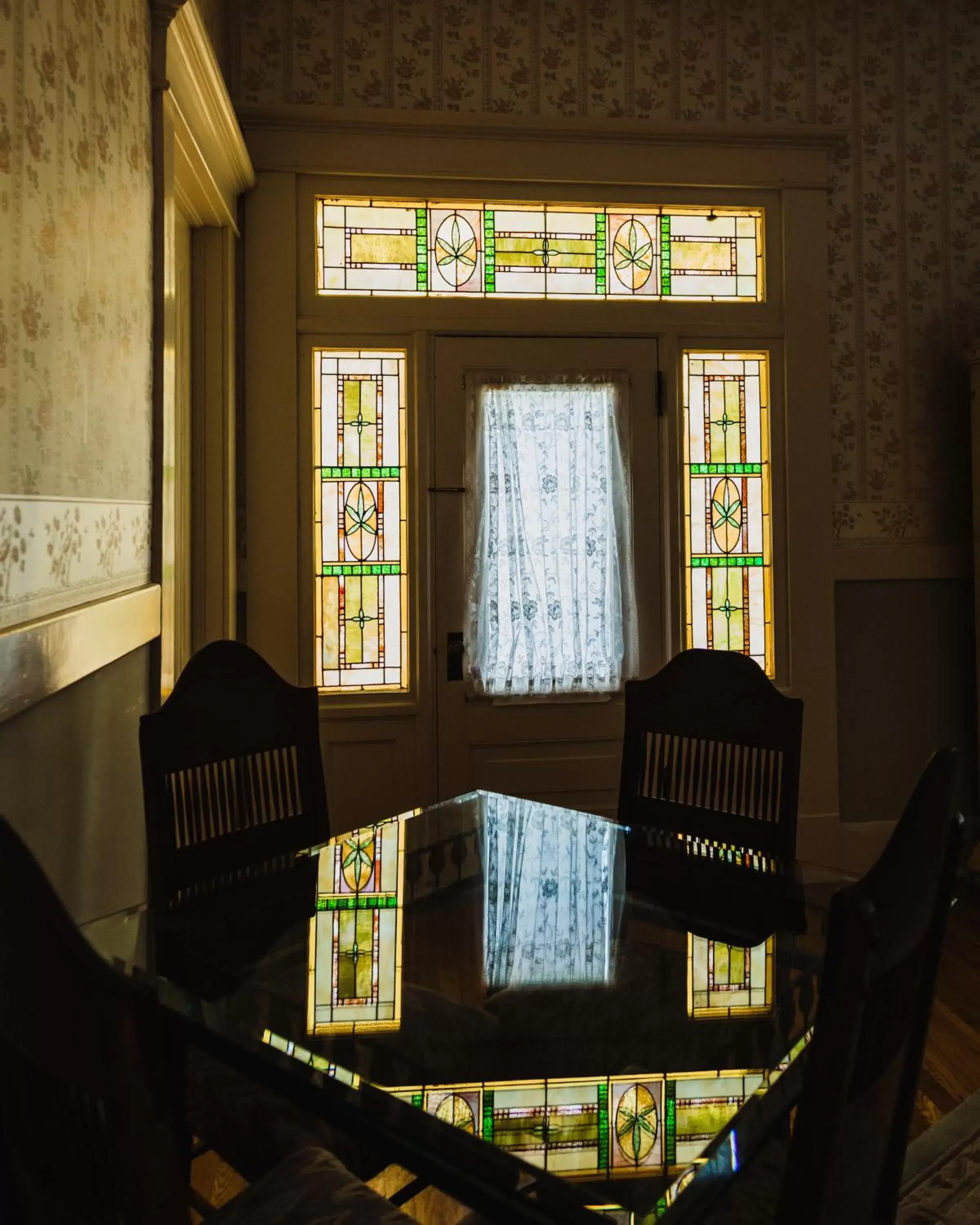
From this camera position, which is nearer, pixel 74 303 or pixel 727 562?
pixel 74 303

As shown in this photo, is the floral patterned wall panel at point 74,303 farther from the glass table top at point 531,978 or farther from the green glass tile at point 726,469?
the green glass tile at point 726,469

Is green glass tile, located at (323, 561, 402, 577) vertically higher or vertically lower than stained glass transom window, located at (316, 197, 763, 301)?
lower

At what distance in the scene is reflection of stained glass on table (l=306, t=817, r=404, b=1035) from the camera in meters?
1.25

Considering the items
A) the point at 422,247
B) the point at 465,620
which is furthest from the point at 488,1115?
the point at 422,247

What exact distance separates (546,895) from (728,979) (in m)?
0.43

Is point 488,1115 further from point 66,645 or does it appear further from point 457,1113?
point 66,645

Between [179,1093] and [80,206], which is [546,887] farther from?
[80,206]

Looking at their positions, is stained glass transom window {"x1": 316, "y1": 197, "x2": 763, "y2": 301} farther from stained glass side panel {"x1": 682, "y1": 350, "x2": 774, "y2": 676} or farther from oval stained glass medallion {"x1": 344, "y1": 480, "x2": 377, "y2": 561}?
oval stained glass medallion {"x1": 344, "y1": 480, "x2": 377, "y2": 561}

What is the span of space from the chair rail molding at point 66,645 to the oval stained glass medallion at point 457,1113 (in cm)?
79

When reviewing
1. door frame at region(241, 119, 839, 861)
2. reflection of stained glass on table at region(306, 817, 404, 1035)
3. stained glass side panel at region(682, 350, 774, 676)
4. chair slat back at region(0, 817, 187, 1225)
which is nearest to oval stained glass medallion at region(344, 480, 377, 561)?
door frame at region(241, 119, 839, 861)

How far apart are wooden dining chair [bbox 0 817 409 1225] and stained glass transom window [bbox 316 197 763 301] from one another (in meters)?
3.02

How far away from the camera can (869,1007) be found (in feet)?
2.78

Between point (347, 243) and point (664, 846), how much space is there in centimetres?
255

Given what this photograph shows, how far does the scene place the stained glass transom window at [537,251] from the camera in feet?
11.3
